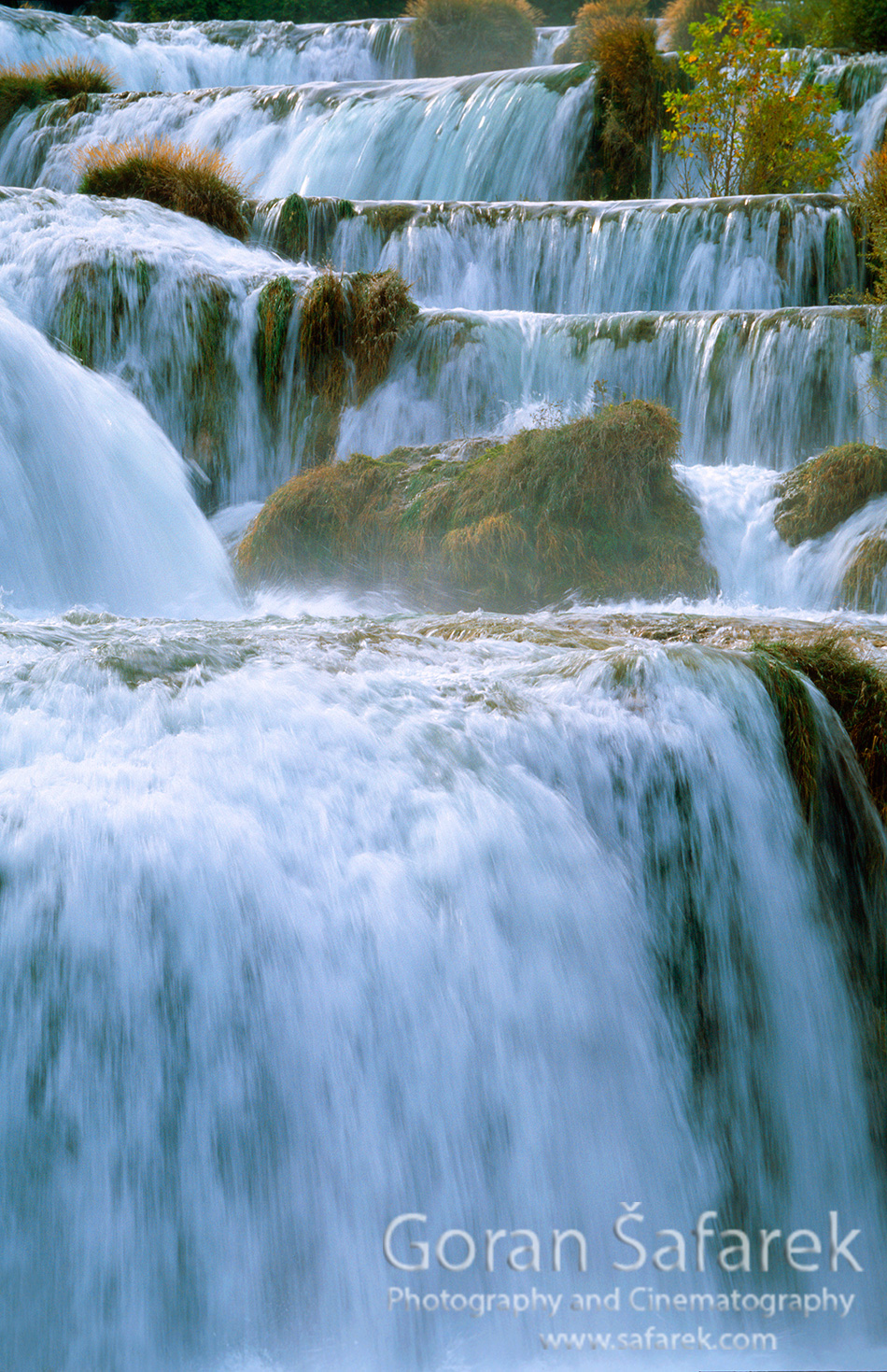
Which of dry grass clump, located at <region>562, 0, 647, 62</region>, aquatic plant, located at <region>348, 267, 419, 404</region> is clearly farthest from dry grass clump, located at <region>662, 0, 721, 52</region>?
aquatic plant, located at <region>348, 267, 419, 404</region>

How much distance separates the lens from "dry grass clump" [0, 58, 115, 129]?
14.5 m

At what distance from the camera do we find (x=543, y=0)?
25.4 m

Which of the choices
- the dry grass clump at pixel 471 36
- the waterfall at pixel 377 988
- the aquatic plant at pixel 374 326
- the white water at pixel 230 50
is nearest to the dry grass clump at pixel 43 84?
the white water at pixel 230 50

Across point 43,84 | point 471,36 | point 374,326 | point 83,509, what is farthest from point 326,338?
point 471,36

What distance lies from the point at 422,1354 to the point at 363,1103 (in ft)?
2.12

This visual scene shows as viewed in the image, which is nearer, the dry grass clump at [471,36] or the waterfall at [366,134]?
the waterfall at [366,134]

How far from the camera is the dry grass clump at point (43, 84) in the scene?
14469 millimetres

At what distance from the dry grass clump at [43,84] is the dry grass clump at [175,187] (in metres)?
4.89

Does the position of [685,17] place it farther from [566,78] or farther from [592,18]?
[566,78]

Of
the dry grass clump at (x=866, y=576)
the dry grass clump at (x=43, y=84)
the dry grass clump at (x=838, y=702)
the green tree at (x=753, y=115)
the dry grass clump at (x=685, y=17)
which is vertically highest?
the dry grass clump at (x=685, y=17)

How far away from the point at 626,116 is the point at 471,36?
724 cm

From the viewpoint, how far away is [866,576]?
6.50 m

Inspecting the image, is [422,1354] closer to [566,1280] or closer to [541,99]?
[566,1280]

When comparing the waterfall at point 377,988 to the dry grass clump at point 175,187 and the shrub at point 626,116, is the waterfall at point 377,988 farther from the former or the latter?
the shrub at point 626,116
